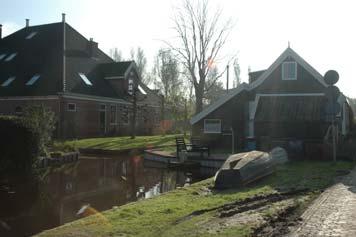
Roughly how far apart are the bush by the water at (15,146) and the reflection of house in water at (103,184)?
1.25 m

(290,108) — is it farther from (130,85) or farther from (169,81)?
(169,81)

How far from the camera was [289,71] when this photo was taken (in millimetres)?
27062

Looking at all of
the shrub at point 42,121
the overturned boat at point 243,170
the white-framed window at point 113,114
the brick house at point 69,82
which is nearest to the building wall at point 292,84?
the brick house at point 69,82

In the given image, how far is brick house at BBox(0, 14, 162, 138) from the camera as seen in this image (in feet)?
109

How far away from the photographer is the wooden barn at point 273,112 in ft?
80.3

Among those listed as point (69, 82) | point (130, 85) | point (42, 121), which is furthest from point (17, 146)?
point (130, 85)

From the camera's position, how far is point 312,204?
9625 mm

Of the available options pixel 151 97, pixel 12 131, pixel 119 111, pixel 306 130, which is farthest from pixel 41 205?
pixel 151 97

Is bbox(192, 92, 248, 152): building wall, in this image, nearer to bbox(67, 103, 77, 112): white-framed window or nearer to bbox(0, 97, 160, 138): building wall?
bbox(0, 97, 160, 138): building wall

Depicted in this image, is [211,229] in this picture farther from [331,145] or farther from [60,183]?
[331,145]

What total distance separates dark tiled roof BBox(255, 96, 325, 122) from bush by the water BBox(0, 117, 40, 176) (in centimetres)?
1304

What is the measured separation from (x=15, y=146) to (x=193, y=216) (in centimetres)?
1079

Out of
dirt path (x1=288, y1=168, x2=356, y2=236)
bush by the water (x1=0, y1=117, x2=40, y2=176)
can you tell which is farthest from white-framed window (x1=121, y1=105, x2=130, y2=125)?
dirt path (x1=288, y1=168, x2=356, y2=236)

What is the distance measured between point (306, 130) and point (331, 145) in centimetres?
459
